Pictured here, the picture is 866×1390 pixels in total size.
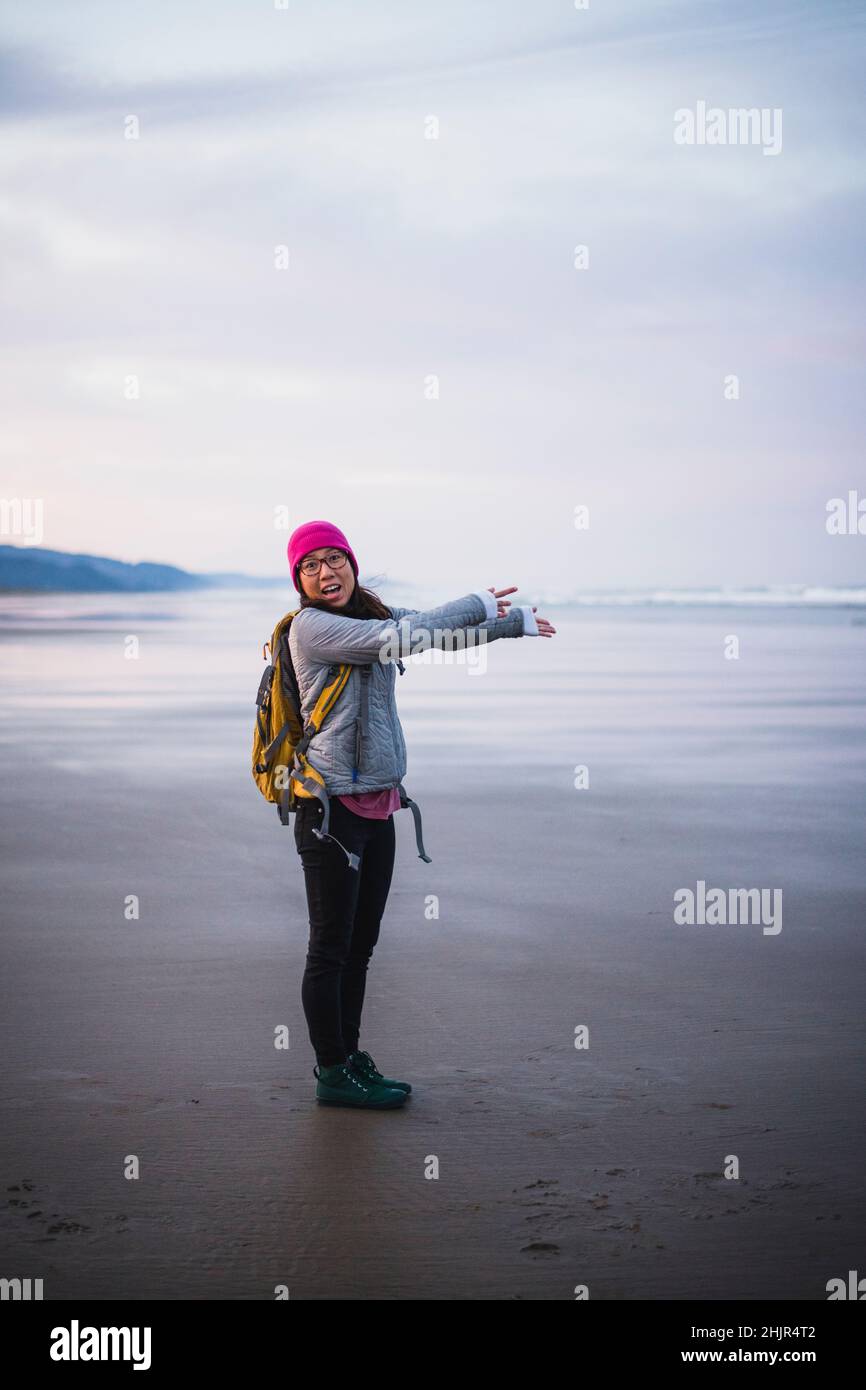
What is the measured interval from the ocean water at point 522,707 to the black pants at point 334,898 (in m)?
6.54

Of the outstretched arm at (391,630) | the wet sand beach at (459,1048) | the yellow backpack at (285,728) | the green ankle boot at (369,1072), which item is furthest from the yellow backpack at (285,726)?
the wet sand beach at (459,1048)

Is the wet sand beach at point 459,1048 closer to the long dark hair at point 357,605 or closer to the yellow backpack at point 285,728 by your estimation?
the yellow backpack at point 285,728

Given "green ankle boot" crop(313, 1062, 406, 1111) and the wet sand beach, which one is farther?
"green ankle boot" crop(313, 1062, 406, 1111)

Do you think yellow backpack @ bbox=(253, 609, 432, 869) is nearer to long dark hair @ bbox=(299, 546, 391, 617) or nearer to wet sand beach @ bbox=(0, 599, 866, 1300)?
long dark hair @ bbox=(299, 546, 391, 617)

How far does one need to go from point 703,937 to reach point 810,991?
0.97m

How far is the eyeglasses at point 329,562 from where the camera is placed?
16.1 feet

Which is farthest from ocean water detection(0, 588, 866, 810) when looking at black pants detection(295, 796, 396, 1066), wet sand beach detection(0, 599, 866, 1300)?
black pants detection(295, 796, 396, 1066)

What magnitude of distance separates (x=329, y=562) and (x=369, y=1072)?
181 cm

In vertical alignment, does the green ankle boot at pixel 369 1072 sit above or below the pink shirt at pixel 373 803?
below

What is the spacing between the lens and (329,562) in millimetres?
4914

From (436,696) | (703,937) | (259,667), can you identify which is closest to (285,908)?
(703,937)

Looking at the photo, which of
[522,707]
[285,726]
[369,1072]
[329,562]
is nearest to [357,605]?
[329,562]

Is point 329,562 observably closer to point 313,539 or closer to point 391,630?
point 313,539

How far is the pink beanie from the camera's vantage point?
4.90 meters
